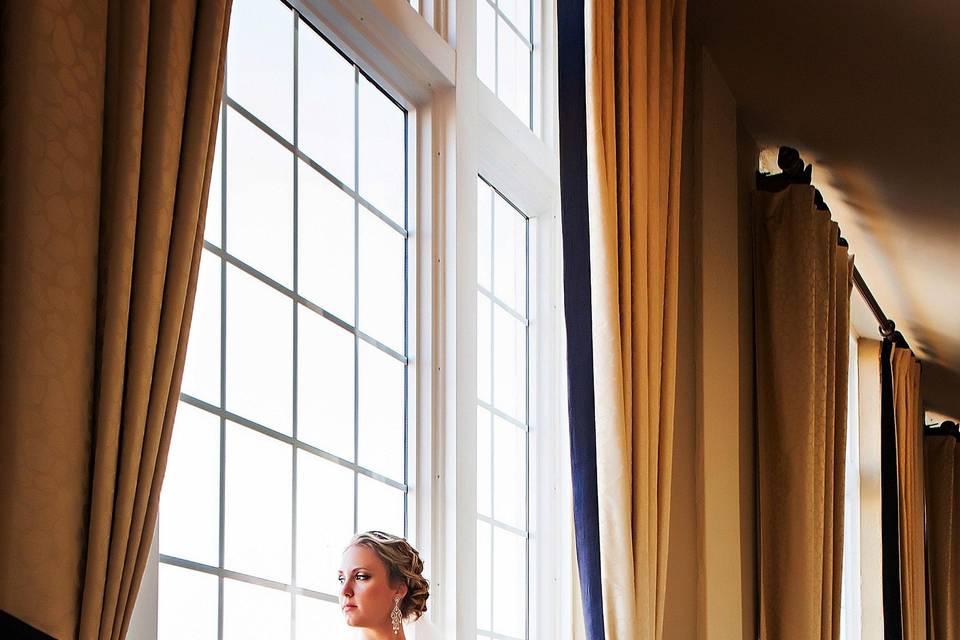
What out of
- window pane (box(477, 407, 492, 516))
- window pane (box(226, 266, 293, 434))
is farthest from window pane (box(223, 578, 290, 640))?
window pane (box(477, 407, 492, 516))

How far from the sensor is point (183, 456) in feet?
5.55

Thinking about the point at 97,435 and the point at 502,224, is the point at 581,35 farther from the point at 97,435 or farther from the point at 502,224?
the point at 97,435

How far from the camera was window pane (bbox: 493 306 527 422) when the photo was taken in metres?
2.89

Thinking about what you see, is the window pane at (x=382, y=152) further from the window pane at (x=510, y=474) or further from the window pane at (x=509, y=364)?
the window pane at (x=510, y=474)

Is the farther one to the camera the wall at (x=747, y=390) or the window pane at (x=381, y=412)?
the wall at (x=747, y=390)

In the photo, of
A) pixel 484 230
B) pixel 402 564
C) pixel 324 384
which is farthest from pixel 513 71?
pixel 402 564

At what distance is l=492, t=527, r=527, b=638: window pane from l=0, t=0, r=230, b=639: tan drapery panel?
1.69 m

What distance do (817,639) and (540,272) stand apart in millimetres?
1993

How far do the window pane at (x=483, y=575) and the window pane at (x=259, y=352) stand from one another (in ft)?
2.87

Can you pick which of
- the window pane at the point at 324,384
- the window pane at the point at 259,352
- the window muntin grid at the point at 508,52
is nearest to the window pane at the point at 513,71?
the window muntin grid at the point at 508,52

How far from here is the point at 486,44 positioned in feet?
9.32

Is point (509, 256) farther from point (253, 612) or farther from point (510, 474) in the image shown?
point (253, 612)

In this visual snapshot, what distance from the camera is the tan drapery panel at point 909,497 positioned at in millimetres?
7293

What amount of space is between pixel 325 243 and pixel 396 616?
2.18 ft
